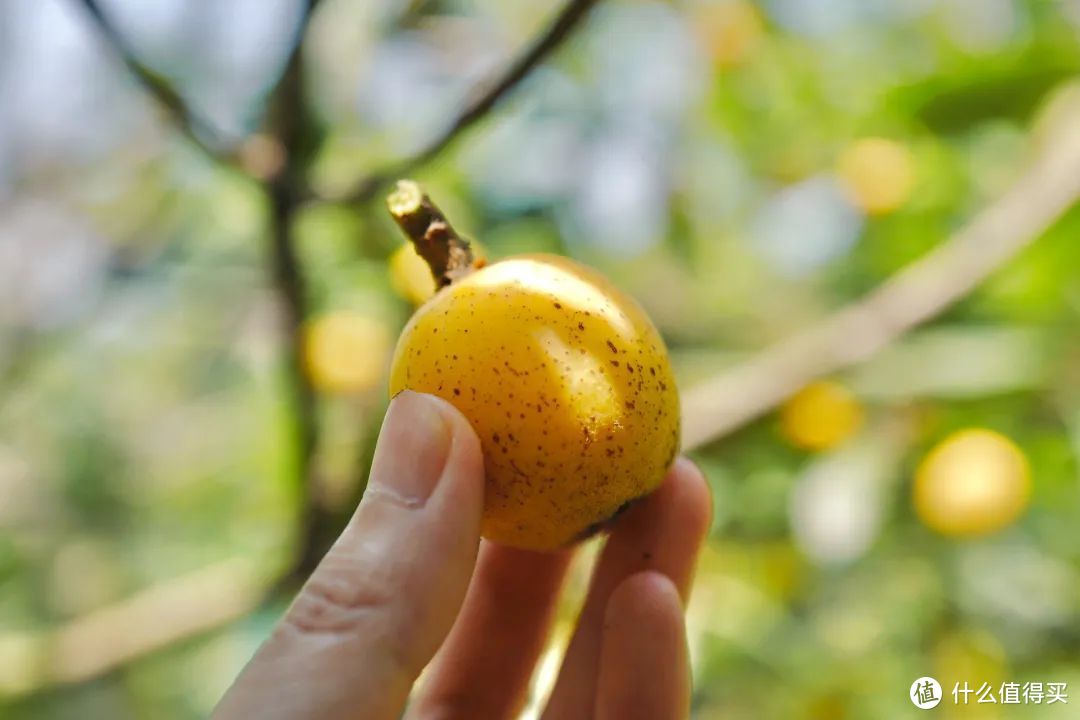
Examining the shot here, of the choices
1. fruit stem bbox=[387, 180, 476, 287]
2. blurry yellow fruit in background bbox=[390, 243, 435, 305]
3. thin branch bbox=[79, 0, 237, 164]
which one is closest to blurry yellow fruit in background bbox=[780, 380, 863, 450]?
blurry yellow fruit in background bbox=[390, 243, 435, 305]

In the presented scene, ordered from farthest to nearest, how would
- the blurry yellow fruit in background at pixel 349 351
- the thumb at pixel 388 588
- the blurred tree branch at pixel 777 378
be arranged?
the blurry yellow fruit in background at pixel 349 351, the blurred tree branch at pixel 777 378, the thumb at pixel 388 588

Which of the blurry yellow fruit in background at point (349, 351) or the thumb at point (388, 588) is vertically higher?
the thumb at point (388, 588)

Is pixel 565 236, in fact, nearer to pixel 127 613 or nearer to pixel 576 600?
pixel 576 600

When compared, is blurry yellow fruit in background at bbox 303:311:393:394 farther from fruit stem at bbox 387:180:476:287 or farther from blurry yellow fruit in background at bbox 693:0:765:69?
blurry yellow fruit in background at bbox 693:0:765:69

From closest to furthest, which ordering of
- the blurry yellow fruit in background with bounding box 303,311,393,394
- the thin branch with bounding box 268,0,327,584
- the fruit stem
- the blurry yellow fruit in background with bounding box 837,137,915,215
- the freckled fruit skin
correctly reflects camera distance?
the freckled fruit skin → the fruit stem → the thin branch with bounding box 268,0,327,584 → the blurry yellow fruit in background with bounding box 303,311,393,394 → the blurry yellow fruit in background with bounding box 837,137,915,215

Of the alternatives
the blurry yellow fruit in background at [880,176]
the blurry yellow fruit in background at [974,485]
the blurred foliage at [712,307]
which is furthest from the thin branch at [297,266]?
the blurry yellow fruit in background at [880,176]

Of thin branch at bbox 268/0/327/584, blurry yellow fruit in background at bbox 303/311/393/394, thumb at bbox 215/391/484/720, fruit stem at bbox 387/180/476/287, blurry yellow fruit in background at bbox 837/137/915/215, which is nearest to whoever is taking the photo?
thumb at bbox 215/391/484/720

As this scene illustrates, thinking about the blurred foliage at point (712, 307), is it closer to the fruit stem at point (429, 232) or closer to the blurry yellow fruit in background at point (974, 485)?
the blurry yellow fruit in background at point (974, 485)
